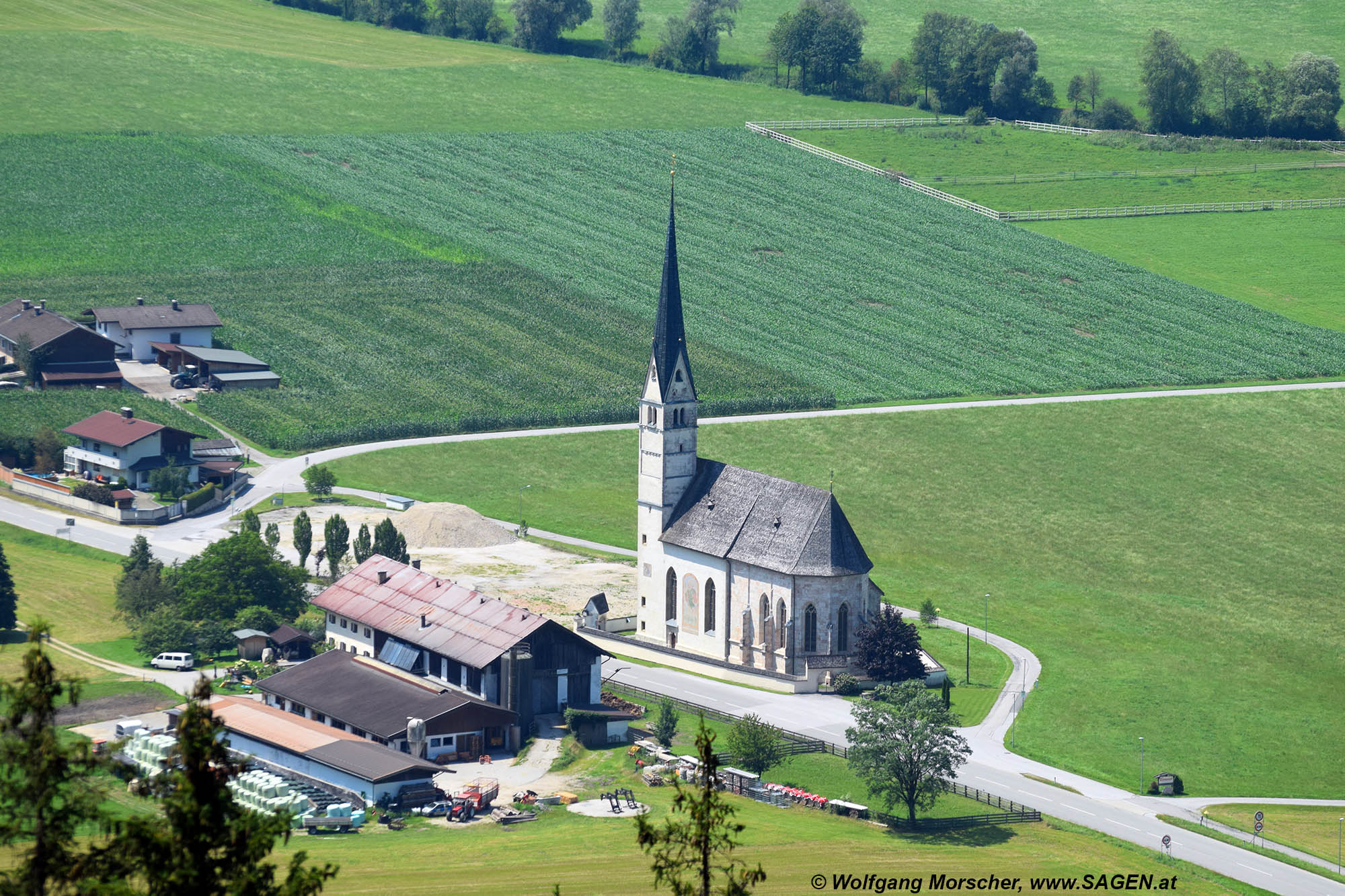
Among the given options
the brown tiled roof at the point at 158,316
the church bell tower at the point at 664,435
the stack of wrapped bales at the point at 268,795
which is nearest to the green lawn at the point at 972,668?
the church bell tower at the point at 664,435

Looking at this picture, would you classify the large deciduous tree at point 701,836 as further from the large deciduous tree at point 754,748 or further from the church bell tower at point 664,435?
the church bell tower at point 664,435

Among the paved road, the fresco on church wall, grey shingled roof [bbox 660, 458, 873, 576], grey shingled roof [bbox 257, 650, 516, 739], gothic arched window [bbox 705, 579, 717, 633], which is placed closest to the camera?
the paved road

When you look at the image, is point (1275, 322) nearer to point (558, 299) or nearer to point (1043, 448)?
point (1043, 448)

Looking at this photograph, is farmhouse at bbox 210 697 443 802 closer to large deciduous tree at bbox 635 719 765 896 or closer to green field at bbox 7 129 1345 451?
large deciduous tree at bbox 635 719 765 896

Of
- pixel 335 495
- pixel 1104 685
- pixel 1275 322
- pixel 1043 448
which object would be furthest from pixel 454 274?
pixel 1104 685

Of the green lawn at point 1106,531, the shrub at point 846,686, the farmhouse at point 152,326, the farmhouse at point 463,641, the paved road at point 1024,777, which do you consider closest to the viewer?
the paved road at point 1024,777

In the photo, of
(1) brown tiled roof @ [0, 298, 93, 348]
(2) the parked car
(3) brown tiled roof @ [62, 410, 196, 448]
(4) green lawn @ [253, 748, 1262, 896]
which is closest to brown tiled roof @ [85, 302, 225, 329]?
(1) brown tiled roof @ [0, 298, 93, 348]

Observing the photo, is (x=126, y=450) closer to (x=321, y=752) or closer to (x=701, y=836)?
(x=321, y=752)
